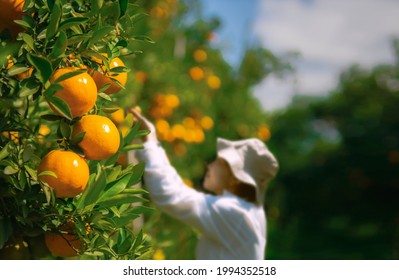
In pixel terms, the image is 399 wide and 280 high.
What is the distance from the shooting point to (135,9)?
1.05 metres

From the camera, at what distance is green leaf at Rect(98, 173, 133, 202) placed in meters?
1.00

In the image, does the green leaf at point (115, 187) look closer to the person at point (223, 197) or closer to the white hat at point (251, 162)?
the person at point (223, 197)

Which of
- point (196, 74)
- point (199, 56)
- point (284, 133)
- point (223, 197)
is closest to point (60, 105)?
→ point (223, 197)

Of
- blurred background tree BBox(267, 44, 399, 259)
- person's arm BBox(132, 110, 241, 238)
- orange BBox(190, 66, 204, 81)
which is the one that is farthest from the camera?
blurred background tree BBox(267, 44, 399, 259)

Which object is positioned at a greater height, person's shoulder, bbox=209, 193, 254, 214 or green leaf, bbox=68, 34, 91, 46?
green leaf, bbox=68, 34, 91, 46

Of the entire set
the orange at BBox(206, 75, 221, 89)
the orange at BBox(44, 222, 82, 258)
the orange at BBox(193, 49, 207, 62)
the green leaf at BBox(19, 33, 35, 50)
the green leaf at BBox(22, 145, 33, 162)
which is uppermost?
the green leaf at BBox(19, 33, 35, 50)

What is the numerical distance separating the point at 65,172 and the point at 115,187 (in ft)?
0.38

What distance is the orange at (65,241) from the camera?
1046 mm

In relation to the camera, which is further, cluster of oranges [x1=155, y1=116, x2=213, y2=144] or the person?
cluster of oranges [x1=155, y1=116, x2=213, y2=144]

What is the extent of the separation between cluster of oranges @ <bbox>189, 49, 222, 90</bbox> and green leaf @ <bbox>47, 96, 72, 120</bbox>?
116 inches

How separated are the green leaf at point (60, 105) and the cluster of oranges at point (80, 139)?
0.01 meters

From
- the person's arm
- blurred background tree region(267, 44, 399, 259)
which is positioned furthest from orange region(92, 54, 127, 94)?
blurred background tree region(267, 44, 399, 259)

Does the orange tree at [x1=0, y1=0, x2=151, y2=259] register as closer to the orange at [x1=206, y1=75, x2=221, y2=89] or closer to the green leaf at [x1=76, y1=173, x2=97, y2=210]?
the green leaf at [x1=76, y1=173, x2=97, y2=210]
